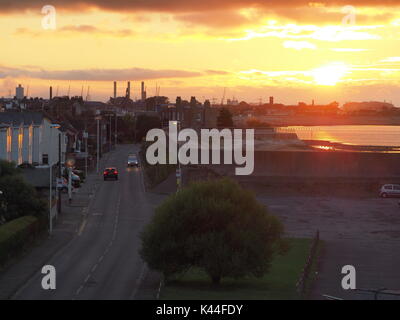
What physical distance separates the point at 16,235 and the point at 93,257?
2934 millimetres

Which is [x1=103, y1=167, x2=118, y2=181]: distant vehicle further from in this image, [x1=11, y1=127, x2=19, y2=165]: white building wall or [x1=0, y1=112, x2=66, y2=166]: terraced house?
[x1=11, y1=127, x2=19, y2=165]: white building wall

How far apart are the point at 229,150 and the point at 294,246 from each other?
32.5 metres

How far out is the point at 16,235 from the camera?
29016 mm

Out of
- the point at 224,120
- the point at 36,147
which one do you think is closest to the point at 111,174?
the point at 36,147

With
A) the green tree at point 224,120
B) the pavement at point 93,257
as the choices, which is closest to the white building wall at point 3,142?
the pavement at point 93,257

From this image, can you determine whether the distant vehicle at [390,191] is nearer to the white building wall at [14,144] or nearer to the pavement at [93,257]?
the pavement at [93,257]

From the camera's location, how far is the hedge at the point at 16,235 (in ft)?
89.5

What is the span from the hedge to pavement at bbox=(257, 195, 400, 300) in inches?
417

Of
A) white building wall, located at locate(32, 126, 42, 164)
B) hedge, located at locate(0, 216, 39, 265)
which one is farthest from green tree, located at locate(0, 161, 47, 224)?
white building wall, located at locate(32, 126, 42, 164)

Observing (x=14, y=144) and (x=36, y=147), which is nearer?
(x=14, y=144)

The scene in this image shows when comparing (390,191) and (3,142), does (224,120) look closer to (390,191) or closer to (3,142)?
(3,142)

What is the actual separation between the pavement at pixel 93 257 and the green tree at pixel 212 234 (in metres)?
1.20

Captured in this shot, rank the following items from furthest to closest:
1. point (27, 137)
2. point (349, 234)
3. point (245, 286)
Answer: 1. point (27, 137)
2. point (349, 234)
3. point (245, 286)

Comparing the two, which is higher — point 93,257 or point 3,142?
point 3,142
